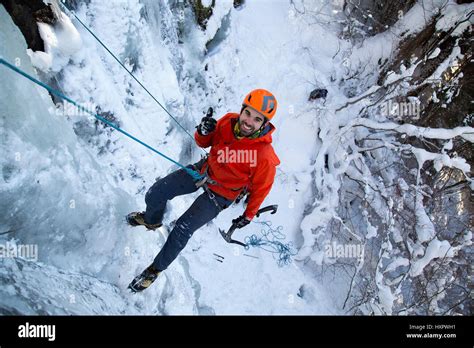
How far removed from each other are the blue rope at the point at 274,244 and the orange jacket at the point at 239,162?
9.80ft

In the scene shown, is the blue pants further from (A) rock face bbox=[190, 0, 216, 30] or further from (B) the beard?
(A) rock face bbox=[190, 0, 216, 30]

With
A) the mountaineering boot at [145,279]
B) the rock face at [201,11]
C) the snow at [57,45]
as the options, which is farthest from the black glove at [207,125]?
the rock face at [201,11]

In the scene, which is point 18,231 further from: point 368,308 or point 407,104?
point 407,104

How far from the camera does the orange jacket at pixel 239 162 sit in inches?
121

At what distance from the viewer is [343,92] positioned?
26.1ft

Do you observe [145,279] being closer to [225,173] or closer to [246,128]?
[225,173]

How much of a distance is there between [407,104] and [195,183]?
17.9 ft

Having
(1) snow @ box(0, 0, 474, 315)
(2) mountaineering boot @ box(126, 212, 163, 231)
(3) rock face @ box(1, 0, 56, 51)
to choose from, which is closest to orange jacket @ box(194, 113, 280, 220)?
(2) mountaineering boot @ box(126, 212, 163, 231)

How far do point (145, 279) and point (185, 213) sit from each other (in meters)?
0.75

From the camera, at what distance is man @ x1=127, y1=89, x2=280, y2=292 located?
3.00m

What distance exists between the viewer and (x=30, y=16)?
3178mm

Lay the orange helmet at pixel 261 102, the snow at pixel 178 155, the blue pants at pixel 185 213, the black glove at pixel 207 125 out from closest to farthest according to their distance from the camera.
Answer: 1. the orange helmet at pixel 261 102
2. the black glove at pixel 207 125
3. the snow at pixel 178 155
4. the blue pants at pixel 185 213

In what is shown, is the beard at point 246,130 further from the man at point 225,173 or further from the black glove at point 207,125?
the black glove at point 207,125

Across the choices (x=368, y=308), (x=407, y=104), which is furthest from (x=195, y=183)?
(x=407, y=104)
